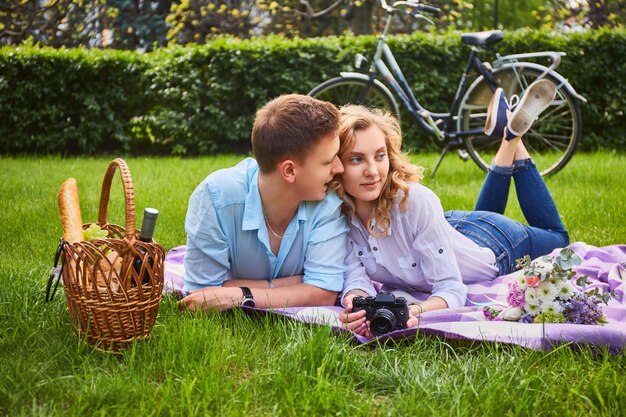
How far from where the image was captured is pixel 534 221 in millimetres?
3947

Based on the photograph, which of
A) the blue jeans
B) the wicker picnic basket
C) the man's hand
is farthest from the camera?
the blue jeans

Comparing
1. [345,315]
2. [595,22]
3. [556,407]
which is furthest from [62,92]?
[595,22]

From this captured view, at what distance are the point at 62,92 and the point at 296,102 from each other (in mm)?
6666

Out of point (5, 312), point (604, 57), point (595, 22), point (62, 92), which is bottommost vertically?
point (5, 312)

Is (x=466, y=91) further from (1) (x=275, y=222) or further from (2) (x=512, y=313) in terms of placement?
(2) (x=512, y=313)

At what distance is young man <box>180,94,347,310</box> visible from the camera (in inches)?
112

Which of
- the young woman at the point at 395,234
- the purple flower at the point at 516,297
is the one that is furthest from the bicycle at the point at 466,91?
the purple flower at the point at 516,297

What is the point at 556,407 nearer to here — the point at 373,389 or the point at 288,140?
the point at 373,389

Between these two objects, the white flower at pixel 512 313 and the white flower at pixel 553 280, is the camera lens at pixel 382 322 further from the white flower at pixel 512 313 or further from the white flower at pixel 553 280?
the white flower at pixel 553 280

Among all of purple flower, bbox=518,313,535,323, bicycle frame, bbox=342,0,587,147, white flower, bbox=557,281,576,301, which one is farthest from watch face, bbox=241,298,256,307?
bicycle frame, bbox=342,0,587,147

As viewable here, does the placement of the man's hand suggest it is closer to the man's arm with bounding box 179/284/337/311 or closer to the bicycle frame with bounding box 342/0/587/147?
the man's arm with bounding box 179/284/337/311

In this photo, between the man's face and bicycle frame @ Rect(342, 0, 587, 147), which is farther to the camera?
bicycle frame @ Rect(342, 0, 587, 147)

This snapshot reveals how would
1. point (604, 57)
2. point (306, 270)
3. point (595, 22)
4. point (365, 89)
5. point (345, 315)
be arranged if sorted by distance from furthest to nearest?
point (595, 22) < point (604, 57) < point (365, 89) < point (306, 270) < point (345, 315)

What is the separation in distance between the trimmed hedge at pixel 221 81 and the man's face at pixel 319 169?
18.2 feet
